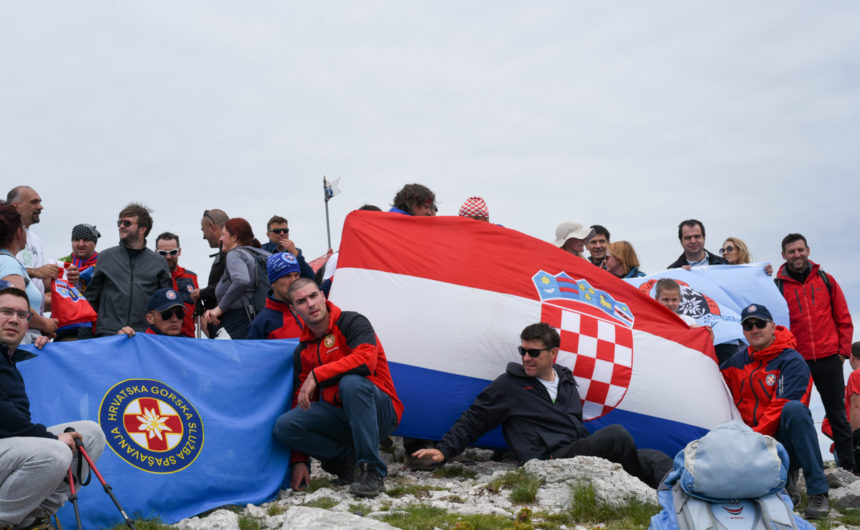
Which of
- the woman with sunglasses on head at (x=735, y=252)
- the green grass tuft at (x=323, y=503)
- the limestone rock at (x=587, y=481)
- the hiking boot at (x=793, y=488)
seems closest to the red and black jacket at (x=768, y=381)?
the hiking boot at (x=793, y=488)

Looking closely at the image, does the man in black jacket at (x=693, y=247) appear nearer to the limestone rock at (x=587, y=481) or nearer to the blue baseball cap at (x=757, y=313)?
the blue baseball cap at (x=757, y=313)

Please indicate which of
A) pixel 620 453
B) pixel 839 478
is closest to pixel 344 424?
pixel 620 453

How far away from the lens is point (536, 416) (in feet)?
22.1

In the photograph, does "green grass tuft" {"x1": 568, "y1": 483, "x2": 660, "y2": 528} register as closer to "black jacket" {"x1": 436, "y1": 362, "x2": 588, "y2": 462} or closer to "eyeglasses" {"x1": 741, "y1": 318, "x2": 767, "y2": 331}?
"black jacket" {"x1": 436, "y1": 362, "x2": 588, "y2": 462}

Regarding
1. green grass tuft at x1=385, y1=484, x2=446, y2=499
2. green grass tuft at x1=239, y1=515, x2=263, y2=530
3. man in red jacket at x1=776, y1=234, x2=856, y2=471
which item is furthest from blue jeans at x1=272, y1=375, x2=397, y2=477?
man in red jacket at x1=776, y1=234, x2=856, y2=471

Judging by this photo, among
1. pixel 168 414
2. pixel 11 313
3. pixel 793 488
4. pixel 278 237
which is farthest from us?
pixel 278 237

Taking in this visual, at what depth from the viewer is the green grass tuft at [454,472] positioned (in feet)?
22.6

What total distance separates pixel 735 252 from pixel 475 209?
118 inches

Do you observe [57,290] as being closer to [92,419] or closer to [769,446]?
[92,419]

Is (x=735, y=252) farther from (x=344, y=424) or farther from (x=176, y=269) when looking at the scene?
(x=176, y=269)

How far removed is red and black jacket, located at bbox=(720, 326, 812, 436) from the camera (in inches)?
268

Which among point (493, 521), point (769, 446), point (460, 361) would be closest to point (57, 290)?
point (460, 361)

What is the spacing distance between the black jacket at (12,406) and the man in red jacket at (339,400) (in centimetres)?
183

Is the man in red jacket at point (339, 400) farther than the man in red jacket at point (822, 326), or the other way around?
the man in red jacket at point (822, 326)
